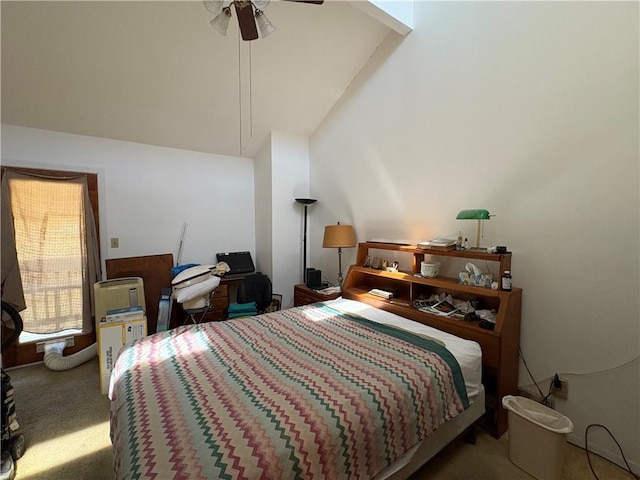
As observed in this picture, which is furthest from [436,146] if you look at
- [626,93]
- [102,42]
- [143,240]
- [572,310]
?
[143,240]

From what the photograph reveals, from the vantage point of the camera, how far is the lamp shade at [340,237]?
290 cm

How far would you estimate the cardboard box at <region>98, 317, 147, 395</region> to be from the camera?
2270 millimetres

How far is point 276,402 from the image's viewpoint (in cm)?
110

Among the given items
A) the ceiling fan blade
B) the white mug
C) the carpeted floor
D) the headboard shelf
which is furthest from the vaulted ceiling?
the carpeted floor

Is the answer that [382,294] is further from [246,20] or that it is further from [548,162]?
[246,20]

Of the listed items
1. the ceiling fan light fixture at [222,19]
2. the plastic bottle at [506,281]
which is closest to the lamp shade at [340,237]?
the plastic bottle at [506,281]

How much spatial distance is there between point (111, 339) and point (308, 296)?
1.81 m

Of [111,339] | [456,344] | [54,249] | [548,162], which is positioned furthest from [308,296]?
[54,249]

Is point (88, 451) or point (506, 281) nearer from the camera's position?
point (88, 451)

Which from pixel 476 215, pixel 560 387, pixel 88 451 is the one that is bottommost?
pixel 88 451

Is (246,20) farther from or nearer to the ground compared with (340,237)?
farther from the ground

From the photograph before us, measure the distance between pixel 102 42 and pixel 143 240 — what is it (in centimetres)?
191

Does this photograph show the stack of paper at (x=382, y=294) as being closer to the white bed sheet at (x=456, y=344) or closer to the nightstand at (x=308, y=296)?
the white bed sheet at (x=456, y=344)

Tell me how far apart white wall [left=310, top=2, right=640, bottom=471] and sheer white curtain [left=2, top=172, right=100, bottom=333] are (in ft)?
10.6
